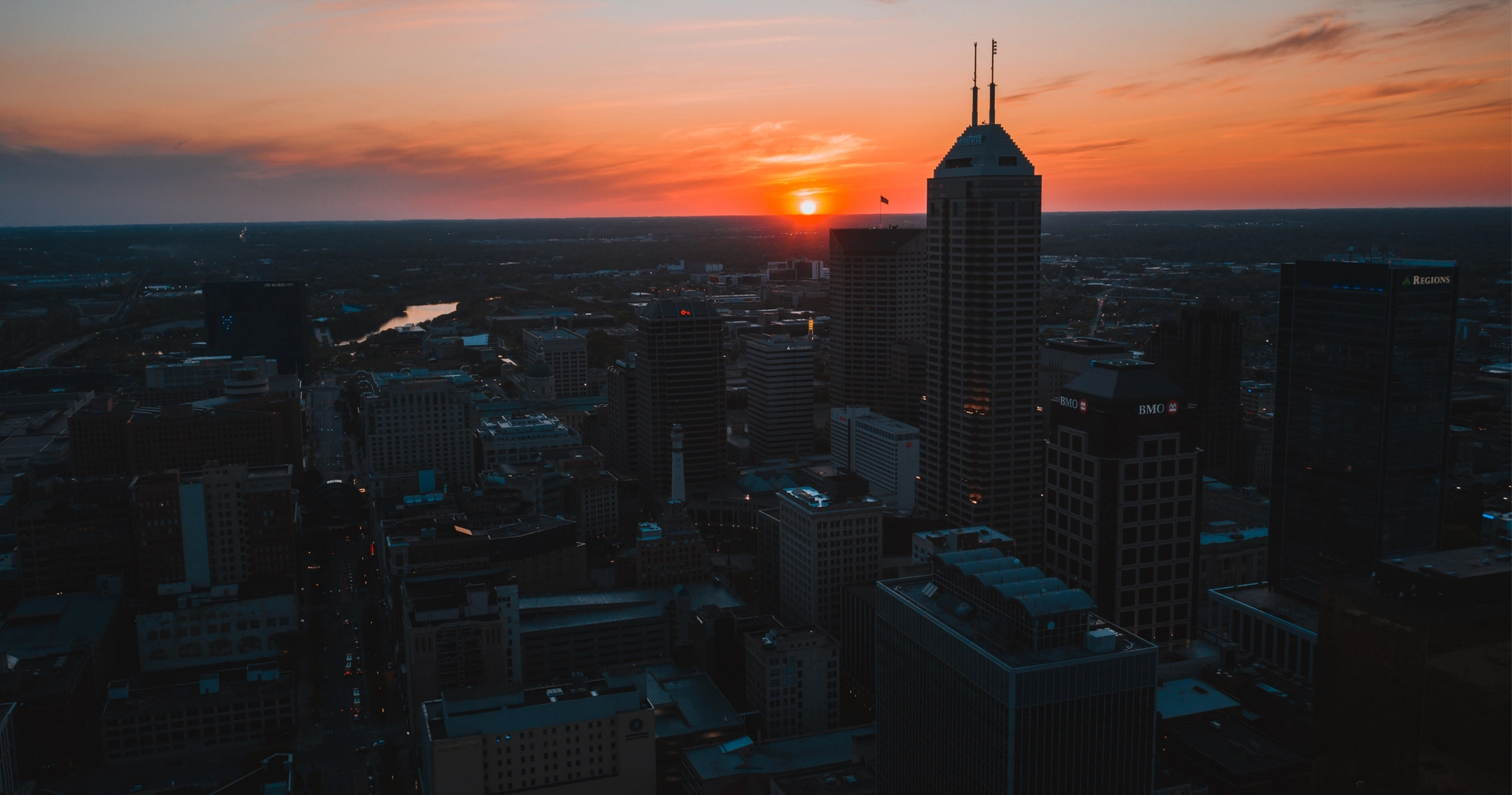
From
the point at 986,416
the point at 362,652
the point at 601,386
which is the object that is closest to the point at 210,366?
the point at 601,386

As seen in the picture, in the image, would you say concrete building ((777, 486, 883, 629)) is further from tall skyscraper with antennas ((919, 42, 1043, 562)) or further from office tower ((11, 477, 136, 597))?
office tower ((11, 477, 136, 597))

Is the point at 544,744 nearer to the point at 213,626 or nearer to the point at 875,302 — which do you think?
the point at 213,626


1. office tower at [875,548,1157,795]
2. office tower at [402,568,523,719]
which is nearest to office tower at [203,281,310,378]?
office tower at [402,568,523,719]

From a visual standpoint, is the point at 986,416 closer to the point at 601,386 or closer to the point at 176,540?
the point at 176,540

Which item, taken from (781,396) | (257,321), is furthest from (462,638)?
(257,321)

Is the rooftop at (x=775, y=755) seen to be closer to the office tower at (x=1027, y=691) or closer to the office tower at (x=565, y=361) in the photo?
the office tower at (x=1027, y=691)
